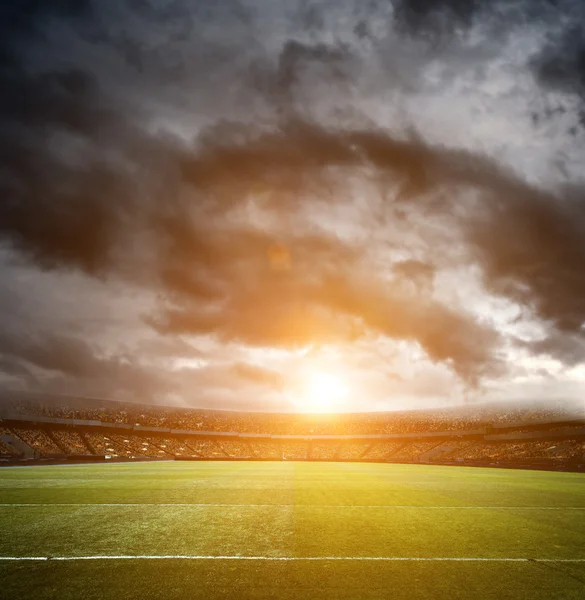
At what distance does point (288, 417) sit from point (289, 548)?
82.6 m

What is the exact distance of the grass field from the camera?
565 centimetres

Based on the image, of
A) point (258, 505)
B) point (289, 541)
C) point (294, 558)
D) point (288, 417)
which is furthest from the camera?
point (288, 417)

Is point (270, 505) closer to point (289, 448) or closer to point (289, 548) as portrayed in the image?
point (289, 548)

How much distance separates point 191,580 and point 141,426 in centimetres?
7294

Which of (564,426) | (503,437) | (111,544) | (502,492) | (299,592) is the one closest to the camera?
(299,592)

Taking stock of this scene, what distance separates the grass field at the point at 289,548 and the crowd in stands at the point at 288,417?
5592cm

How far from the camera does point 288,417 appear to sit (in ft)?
288

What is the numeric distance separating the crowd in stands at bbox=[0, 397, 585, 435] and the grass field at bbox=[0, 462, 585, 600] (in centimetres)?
5592

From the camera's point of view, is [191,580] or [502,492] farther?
[502,492]

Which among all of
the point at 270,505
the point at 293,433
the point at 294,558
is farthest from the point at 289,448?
the point at 294,558

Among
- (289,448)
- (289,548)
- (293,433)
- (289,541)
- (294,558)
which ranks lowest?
(289,448)

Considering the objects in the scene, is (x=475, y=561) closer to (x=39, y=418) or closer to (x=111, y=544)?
(x=111, y=544)

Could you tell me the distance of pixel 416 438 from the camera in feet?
241

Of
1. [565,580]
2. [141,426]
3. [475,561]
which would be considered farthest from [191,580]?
[141,426]
